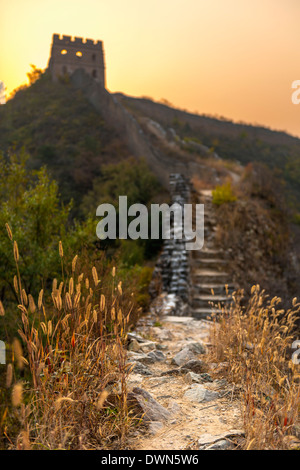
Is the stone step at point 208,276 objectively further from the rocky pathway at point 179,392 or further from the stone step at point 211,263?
the rocky pathway at point 179,392

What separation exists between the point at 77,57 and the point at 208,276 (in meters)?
27.6

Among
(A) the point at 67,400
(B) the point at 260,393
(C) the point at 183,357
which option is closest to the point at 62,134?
(C) the point at 183,357

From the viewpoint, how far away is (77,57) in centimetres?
3181

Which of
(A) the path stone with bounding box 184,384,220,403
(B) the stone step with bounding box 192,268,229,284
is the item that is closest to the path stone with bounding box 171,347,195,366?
(A) the path stone with bounding box 184,384,220,403

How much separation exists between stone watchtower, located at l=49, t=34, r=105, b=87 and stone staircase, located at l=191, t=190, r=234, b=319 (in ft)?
78.3

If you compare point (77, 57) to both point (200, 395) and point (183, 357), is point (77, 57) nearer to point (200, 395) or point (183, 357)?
point (183, 357)

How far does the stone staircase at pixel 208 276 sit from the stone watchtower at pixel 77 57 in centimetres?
2385

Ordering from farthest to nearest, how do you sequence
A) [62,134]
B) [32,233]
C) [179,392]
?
[62,134], [32,233], [179,392]

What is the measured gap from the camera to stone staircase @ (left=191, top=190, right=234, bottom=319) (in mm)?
8266

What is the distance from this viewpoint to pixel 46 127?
24922 mm

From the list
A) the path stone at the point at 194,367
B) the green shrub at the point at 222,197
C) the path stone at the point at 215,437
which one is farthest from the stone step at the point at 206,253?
the path stone at the point at 215,437

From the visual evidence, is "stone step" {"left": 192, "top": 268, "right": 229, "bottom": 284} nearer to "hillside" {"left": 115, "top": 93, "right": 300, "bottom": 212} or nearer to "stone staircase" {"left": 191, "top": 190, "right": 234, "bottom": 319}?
"stone staircase" {"left": 191, "top": 190, "right": 234, "bottom": 319}

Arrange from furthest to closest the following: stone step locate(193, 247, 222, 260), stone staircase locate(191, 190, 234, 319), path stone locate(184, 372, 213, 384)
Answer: stone step locate(193, 247, 222, 260) < stone staircase locate(191, 190, 234, 319) < path stone locate(184, 372, 213, 384)
